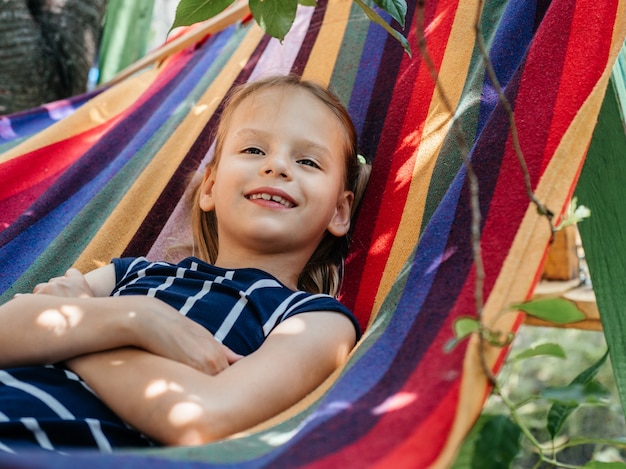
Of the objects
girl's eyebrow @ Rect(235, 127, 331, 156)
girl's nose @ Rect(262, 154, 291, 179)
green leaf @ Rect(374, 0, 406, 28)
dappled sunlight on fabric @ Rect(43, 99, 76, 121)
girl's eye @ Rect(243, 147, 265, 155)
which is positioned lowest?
girl's nose @ Rect(262, 154, 291, 179)

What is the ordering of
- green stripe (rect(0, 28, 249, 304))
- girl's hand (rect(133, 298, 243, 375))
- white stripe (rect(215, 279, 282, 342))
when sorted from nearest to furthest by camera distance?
1. girl's hand (rect(133, 298, 243, 375))
2. white stripe (rect(215, 279, 282, 342))
3. green stripe (rect(0, 28, 249, 304))

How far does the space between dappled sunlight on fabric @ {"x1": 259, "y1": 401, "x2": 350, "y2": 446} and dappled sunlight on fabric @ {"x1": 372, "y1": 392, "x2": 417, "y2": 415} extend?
38mm

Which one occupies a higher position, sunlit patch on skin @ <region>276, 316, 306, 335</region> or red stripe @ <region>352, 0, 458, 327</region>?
red stripe @ <region>352, 0, 458, 327</region>

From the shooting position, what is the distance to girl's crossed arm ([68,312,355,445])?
915mm

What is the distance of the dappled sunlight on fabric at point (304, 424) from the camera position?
850 mm

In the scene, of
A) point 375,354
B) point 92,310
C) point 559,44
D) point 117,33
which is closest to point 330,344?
point 375,354

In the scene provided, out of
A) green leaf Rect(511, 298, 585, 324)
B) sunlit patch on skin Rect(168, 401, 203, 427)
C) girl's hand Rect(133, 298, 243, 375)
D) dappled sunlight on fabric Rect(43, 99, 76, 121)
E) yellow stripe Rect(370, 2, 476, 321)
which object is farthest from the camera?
dappled sunlight on fabric Rect(43, 99, 76, 121)

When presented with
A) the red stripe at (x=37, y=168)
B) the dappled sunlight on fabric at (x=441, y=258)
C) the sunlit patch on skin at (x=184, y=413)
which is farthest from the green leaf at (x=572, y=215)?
the red stripe at (x=37, y=168)

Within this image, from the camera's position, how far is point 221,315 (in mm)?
1240

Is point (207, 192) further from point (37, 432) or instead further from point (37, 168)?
point (37, 432)

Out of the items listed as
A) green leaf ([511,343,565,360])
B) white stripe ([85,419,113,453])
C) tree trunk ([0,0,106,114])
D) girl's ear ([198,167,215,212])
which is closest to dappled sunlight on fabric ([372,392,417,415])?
green leaf ([511,343,565,360])

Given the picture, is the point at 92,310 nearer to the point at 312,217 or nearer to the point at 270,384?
the point at 270,384

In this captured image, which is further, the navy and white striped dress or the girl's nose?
the girl's nose

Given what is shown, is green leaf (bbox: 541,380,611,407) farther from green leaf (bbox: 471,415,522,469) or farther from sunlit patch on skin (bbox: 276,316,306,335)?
sunlit patch on skin (bbox: 276,316,306,335)
